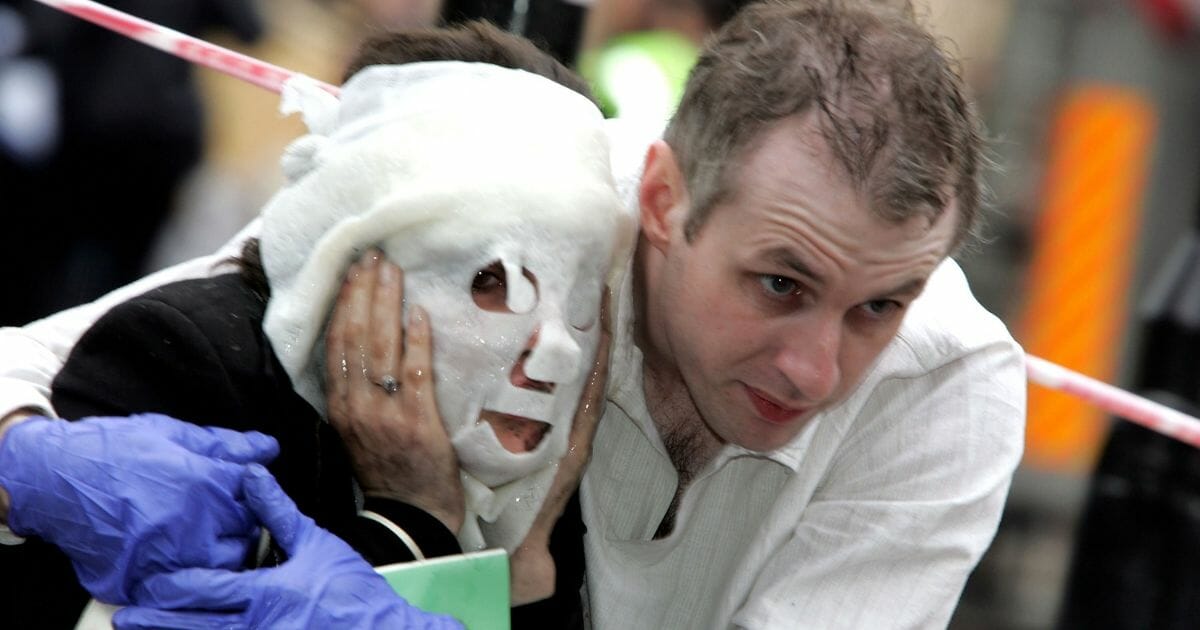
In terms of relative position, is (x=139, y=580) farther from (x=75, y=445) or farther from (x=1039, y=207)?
(x=1039, y=207)

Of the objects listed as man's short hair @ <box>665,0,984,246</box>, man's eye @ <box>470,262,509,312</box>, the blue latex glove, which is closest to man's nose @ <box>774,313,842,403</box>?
man's short hair @ <box>665,0,984,246</box>

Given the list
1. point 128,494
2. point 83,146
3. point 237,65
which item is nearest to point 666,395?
point 128,494

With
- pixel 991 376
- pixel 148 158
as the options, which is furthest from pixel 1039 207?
pixel 991 376

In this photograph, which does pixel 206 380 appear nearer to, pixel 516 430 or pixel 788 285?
pixel 516 430

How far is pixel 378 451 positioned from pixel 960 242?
901mm

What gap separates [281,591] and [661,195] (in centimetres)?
88

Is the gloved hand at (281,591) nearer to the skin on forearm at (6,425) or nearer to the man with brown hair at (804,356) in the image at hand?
the skin on forearm at (6,425)

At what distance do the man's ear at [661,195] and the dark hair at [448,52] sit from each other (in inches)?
6.2

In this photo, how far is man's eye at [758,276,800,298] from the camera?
244 cm

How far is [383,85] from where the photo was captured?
2.40 meters

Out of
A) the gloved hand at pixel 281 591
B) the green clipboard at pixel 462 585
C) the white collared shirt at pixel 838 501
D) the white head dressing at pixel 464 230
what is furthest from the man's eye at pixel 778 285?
the gloved hand at pixel 281 591

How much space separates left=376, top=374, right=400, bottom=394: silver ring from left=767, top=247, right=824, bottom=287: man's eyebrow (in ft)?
1.79

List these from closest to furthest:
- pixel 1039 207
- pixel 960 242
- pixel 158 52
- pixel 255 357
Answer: pixel 255 357 → pixel 960 242 → pixel 158 52 → pixel 1039 207

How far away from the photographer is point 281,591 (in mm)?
2041
